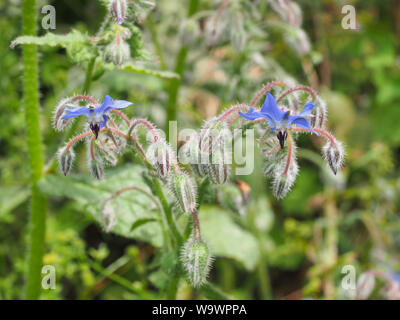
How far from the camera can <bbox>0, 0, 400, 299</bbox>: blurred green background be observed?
7.12 feet

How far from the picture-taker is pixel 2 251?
7.86 feet

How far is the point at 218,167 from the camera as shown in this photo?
51.9 inches

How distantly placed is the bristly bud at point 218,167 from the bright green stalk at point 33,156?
0.80 m

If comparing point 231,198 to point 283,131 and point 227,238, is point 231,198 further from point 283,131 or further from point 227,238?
point 227,238

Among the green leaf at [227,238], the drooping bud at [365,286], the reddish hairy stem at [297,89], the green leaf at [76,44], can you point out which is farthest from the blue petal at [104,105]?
the drooping bud at [365,286]

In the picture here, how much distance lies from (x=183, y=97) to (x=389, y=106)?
1.36 meters

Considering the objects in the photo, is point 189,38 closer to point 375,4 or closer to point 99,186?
point 99,186

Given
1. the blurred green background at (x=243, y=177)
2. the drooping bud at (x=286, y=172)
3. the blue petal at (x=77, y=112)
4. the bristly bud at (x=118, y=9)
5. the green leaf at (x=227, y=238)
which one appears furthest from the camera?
the green leaf at (x=227, y=238)

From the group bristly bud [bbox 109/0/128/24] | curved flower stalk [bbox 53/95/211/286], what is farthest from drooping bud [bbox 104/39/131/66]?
curved flower stalk [bbox 53/95/211/286]

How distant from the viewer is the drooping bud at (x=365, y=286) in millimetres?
1896

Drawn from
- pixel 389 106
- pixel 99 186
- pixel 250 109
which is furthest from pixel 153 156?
pixel 389 106

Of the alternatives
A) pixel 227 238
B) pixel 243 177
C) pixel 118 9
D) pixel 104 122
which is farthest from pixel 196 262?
pixel 243 177

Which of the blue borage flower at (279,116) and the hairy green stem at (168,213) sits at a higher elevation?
the blue borage flower at (279,116)

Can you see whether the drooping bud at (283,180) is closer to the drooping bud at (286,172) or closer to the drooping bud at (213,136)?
the drooping bud at (286,172)
